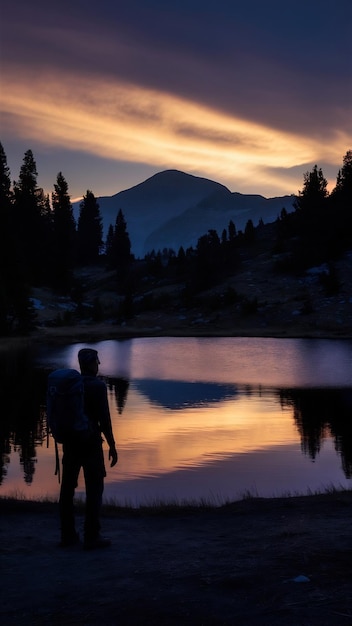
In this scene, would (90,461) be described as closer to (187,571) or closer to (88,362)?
(88,362)

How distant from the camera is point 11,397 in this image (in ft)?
89.8

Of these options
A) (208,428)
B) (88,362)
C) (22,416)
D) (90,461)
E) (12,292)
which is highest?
(12,292)

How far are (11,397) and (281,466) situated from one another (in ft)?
47.3

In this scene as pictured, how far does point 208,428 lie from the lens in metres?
21.2

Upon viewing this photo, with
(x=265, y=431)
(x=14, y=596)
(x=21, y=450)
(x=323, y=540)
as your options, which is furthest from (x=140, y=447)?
(x=14, y=596)

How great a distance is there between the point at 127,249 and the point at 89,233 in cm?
1257

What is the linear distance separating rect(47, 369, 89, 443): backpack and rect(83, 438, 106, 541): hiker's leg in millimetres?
412

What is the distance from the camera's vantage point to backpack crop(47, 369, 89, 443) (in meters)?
7.91

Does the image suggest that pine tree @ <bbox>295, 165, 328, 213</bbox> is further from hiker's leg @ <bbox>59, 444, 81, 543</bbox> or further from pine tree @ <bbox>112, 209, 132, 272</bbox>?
hiker's leg @ <bbox>59, 444, 81, 543</bbox>

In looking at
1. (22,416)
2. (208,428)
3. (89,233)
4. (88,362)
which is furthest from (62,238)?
(88,362)

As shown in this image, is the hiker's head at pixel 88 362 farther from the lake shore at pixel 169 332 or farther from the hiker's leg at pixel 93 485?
the lake shore at pixel 169 332

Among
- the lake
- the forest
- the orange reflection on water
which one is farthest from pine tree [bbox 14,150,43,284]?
the orange reflection on water

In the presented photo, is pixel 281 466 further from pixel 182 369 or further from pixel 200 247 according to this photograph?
pixel 200 247

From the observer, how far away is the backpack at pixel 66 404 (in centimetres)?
791
